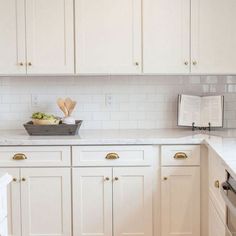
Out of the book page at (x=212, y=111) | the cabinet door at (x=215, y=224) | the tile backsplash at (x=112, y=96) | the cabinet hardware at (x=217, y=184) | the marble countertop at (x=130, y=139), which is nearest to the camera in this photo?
the cabinet door at (x=215, y=224)

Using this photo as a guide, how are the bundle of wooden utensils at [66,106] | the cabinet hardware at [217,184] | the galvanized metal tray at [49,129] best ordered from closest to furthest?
the cabinet hardware at [217,184] → the galvanized metal tray at [49,129] → the bundle of wooden utensils at [66,106]

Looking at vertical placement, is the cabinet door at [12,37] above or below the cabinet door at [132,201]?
above

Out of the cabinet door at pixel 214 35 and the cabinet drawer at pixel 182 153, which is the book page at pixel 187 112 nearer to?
the cabinet door at pixel 214 35

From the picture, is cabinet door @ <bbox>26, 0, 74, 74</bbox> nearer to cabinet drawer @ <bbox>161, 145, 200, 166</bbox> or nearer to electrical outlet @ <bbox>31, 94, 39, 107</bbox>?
electrical outlet @ <bbox>31, 94, 39, 107</bbox>

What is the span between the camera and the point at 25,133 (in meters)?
3.39

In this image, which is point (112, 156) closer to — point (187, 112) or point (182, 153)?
point (182, 153)

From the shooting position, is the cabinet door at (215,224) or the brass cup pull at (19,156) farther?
the brass cup pull at (19,156)

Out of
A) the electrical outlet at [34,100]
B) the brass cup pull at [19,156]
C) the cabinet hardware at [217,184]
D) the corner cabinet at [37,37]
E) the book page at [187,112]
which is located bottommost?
the cabinet hardware at [217,184]

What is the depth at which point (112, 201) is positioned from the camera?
3.08 meters

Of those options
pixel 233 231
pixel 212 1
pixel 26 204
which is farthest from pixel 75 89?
pixel 233 231

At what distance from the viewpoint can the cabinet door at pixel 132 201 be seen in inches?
121

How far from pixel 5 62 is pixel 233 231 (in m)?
2.16

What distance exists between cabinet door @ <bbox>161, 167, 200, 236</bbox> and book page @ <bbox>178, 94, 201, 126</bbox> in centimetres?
61

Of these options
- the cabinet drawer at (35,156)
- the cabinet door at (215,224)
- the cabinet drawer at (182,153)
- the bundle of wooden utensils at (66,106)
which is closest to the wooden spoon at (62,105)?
the bundle of wooden utensils at (66,106)
